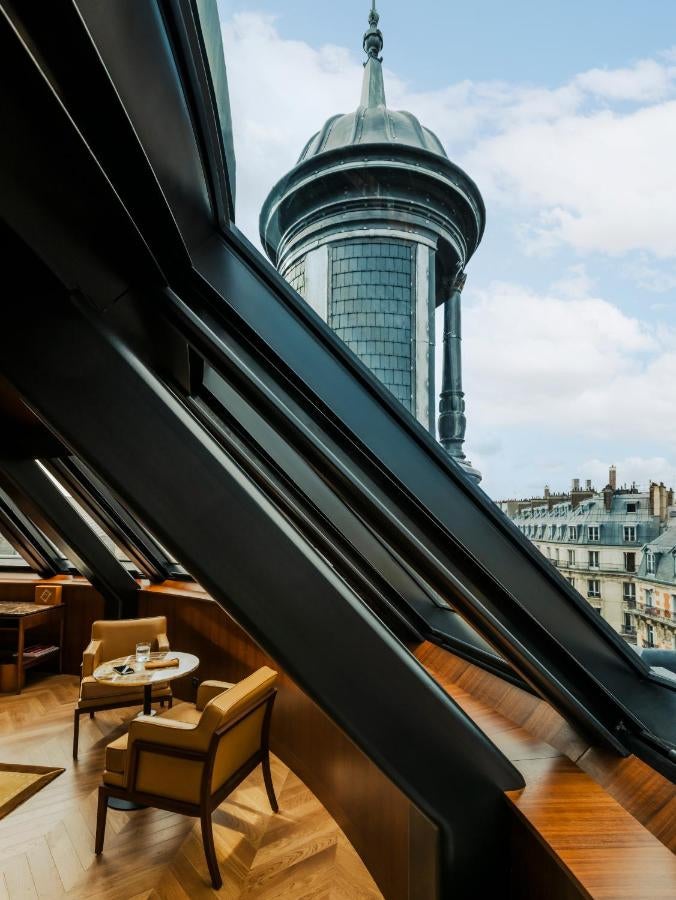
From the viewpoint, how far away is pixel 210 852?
2541 mm

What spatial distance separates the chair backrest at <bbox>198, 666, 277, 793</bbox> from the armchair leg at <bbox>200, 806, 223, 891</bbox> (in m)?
0.12

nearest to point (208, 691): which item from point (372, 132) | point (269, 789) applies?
point (269, 789)

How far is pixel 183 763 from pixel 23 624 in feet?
11.6

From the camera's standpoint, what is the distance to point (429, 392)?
4.73m

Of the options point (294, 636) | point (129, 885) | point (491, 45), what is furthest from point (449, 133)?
point (129, 885)

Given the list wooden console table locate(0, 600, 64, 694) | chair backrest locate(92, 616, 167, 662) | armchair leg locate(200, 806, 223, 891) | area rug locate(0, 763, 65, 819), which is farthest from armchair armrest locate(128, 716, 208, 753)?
wooden console table locate(0, 600, 64, 694)

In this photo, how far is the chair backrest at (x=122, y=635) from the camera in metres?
4.64

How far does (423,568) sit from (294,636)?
0.40 metres

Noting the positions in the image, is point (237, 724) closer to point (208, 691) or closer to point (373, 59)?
point (208, 691)

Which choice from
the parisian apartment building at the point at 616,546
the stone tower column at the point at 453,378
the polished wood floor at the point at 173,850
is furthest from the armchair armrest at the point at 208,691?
Result: the parisian apartment building at the point at 616,546

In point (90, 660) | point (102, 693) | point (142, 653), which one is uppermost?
point (142, 653)

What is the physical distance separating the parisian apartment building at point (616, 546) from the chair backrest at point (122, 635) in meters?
4.09

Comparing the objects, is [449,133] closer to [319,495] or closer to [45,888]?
[319,495]

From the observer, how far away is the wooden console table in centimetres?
520
